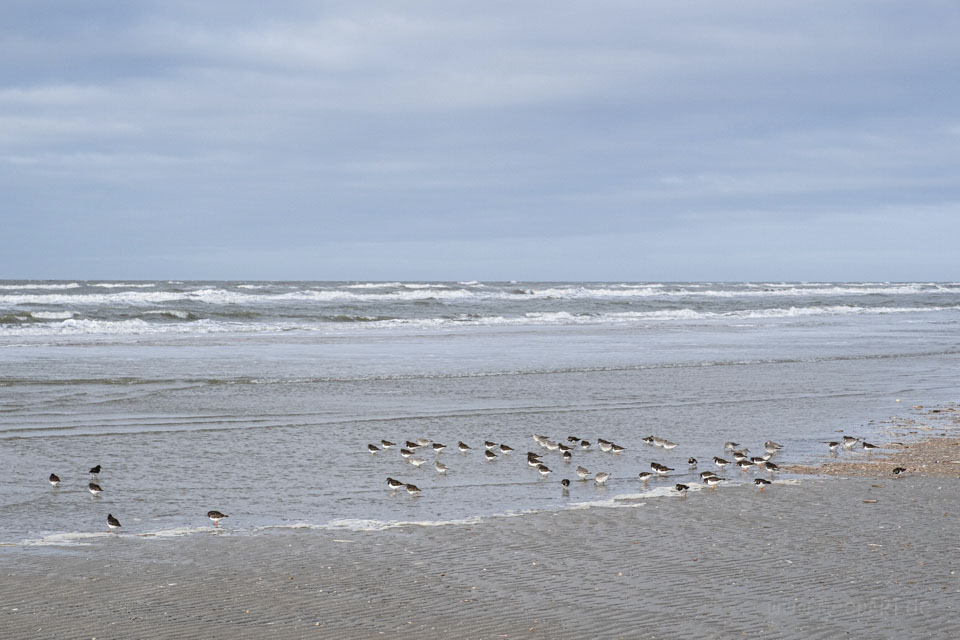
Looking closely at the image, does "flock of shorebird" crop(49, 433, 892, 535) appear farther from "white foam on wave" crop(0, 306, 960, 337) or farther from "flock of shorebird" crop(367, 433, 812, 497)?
"white foam on wave" crop(0, 306, 960, 337)

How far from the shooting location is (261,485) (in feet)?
32.0

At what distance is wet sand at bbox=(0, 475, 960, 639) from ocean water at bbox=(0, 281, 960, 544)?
2.59 ft

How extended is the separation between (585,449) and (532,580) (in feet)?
18.8

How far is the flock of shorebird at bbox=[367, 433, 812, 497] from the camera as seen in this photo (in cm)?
981

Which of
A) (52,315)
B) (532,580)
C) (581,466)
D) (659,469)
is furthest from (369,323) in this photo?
(532,580)

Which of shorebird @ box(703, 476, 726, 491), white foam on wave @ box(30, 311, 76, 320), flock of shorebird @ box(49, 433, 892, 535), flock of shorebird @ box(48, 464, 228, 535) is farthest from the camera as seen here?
white foam on wave @ box(30, 311, 76, 320)

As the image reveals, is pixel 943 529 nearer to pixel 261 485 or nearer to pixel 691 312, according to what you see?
pixel 261 485

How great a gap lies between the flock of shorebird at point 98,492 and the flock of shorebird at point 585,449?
6.58 ft

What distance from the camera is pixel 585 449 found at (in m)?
12.1

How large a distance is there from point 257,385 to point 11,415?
4985 mm

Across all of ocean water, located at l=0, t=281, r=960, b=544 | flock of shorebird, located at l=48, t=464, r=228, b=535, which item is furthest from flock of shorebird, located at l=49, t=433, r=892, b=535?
ocean water, located at l=0, t=281, r=960, b=544

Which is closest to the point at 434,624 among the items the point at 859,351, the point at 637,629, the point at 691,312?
the point at 637,629

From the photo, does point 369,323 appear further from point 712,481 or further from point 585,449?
point 712,481

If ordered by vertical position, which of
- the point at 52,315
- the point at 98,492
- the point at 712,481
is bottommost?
the point at 98,492
